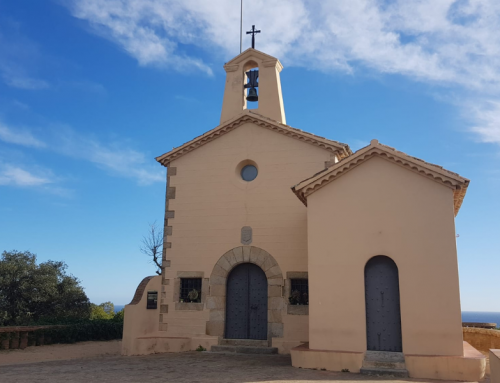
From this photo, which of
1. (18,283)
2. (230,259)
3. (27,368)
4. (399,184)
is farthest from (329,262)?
(18,283)

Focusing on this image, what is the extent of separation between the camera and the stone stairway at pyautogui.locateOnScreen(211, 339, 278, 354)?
1259 centimetres

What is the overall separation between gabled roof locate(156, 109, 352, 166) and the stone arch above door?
138 inches

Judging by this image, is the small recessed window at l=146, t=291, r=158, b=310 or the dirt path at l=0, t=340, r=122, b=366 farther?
the small recessed window at l=146, t=291, r=158, b=310

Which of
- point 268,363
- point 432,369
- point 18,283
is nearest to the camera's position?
point 432,369

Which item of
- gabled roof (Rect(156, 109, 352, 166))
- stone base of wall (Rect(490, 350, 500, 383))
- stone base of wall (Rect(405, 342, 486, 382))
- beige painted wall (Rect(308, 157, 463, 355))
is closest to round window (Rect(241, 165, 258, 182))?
gabled roof (Rect(156, 109, 352, 166))

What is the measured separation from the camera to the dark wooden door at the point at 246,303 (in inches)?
523

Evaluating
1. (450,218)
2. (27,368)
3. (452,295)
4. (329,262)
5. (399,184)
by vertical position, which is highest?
(399,184)

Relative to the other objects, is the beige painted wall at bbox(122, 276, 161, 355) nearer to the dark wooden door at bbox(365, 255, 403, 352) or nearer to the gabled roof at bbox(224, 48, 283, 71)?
the dark wooden door at bbox(365, 255, 403, 352)

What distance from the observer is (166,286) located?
14094 mm

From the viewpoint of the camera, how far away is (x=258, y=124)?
567 inches

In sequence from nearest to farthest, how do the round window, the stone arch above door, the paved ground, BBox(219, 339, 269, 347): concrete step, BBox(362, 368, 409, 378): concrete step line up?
the paved ground → BBox(362, 368, 409, 378): concrete step → BBox(219, 339, 269, 347): concrete step → the stone arch above door → the round window

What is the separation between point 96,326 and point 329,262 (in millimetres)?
10006

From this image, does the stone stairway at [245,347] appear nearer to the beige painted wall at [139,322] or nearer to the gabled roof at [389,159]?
the beige painted wall at [139,322]

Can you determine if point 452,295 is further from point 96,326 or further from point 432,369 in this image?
point 96,326
